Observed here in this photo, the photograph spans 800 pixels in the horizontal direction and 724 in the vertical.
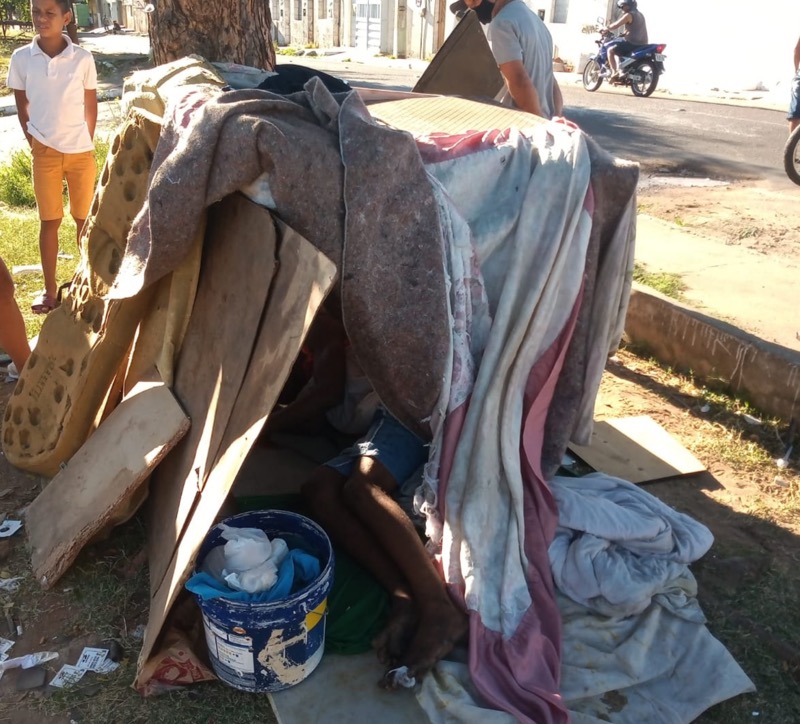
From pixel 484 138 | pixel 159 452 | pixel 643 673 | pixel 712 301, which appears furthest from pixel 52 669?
pixel 712 301

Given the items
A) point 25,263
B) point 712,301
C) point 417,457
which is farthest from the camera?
point 25,263

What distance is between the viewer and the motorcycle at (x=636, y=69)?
14.2m

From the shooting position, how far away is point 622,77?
14656mm

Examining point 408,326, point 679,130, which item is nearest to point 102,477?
point 408,326

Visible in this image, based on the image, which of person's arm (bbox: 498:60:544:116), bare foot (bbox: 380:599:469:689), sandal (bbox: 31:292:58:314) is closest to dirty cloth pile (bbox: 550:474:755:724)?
bare foot (bbox: 380:599:469:689)

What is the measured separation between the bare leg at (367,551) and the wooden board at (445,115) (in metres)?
1.29

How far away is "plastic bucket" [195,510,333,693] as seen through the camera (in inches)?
82.0

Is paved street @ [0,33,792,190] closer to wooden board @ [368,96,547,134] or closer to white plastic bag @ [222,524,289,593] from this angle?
wooden board @ [368,96,547,134]

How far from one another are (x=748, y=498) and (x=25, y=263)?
5.05 meters

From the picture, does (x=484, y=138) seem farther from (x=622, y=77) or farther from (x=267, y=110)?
(x=622, y=77)

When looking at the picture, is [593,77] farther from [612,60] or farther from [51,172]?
[51,172]

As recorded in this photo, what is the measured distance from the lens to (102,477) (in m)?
2.71

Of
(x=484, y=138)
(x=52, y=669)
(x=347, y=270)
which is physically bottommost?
(x=52, y=669)

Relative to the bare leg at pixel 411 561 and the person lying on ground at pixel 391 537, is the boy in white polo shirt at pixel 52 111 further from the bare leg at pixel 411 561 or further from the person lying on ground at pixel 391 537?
the bare leg at pixel 411 561
